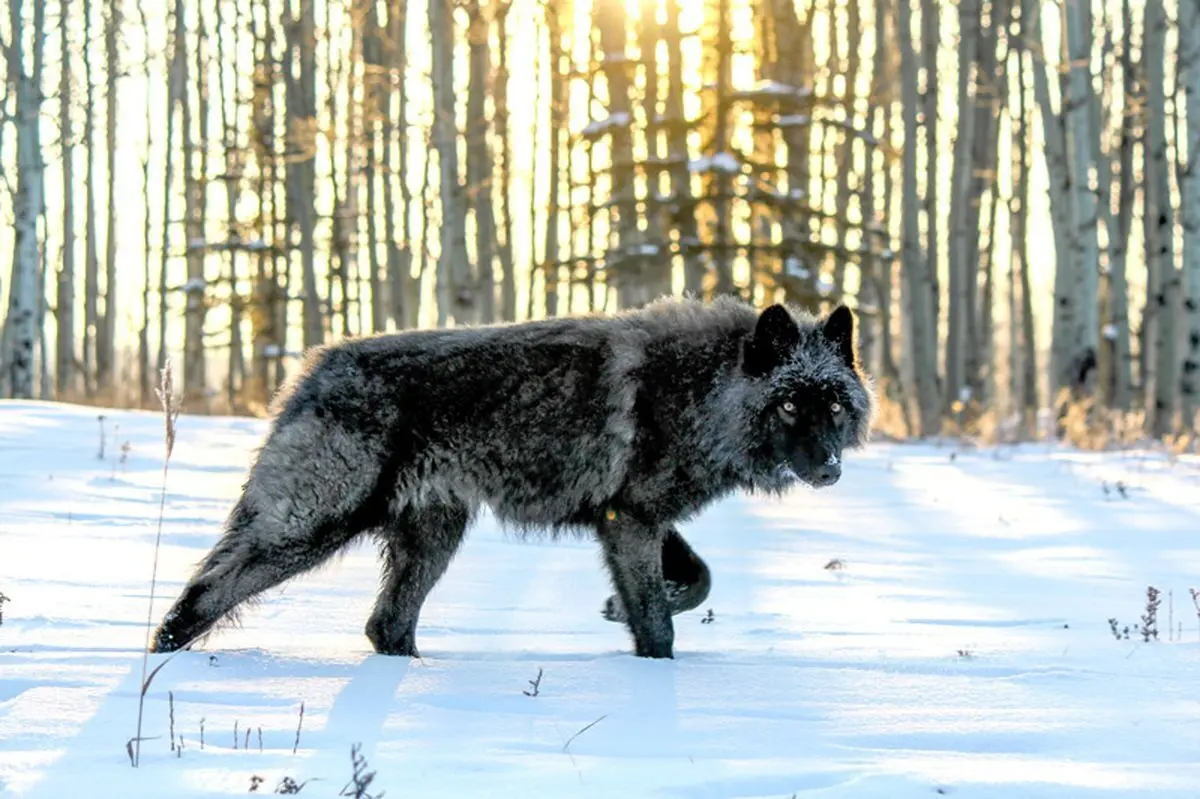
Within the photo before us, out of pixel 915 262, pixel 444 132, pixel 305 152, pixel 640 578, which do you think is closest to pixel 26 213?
pixel 305 152

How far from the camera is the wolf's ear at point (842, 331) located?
6414 mm

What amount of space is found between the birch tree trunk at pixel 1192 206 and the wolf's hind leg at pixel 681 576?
14145 mm

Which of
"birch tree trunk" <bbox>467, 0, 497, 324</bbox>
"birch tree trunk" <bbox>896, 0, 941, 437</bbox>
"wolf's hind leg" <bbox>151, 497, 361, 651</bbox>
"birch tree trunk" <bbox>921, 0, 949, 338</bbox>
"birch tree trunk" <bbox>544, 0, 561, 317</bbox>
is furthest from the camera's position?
"birch tree trunk" <bbox>544, 0, 561, 317</bbox>

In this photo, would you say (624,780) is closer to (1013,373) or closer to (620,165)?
(620,165)

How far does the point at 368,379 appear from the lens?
18.8 feet

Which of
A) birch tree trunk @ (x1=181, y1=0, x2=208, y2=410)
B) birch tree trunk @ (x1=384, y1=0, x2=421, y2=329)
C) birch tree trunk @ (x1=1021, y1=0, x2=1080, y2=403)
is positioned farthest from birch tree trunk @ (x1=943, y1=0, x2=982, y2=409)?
birch tree trunk @ (x1=181, y1=0, x2=208, y2=410)

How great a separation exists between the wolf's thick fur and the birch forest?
6.29 m

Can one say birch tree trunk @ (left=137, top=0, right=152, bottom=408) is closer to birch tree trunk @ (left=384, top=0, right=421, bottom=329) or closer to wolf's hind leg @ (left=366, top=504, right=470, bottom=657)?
birch tree trunk @ (left=384, top=0, right=421, bottom=329)

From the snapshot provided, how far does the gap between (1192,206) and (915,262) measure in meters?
7.07

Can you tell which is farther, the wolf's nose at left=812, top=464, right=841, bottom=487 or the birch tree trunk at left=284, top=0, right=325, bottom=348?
the birch tree trunk at left=284, top=0, right=325, bottom=348

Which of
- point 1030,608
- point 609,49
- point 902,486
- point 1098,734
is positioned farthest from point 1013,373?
point 1098,734

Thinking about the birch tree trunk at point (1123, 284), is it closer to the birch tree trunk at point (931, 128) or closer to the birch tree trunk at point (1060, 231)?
the birch tree trunk at point (1060, 231)

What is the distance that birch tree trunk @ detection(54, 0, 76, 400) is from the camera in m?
30.3

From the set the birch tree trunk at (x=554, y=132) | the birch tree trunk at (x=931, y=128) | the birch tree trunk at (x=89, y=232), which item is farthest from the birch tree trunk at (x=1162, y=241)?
the birch tree trunk at (x=89, y=232)
